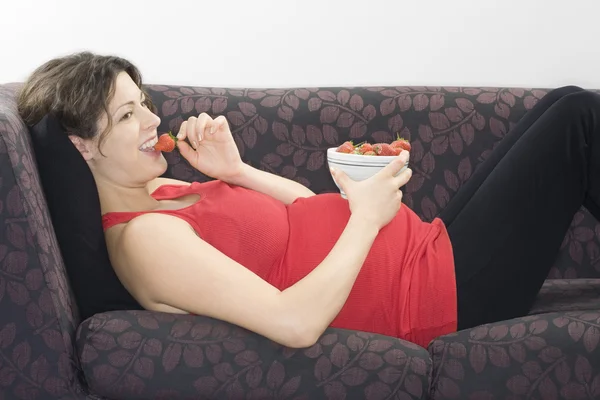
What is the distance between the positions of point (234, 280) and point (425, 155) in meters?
0.97

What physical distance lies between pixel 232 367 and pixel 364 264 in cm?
40

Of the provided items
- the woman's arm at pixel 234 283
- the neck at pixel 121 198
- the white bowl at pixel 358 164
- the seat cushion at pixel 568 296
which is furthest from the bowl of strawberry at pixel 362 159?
the seat cushion at pixel 568 296

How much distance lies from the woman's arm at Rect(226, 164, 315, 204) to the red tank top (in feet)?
0.70

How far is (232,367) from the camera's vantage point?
5.20 feet

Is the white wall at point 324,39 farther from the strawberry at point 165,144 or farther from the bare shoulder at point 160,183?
the strawberry at point 165,144

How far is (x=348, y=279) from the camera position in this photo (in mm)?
1592

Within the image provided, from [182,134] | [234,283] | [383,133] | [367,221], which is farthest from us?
Result: [383,133]

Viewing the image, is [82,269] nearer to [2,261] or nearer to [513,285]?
[2,261]

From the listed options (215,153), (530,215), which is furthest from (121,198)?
(530,215)

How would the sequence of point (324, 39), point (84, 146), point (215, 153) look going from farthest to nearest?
point (324, 39), point (215, 153), point (84, 146)

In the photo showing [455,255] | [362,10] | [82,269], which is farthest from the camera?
[362,10]

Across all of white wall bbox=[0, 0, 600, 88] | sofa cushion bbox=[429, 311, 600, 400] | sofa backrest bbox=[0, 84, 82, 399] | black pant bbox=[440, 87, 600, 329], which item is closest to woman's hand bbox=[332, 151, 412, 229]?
black pant bbox=[440, 87, 600, 329]

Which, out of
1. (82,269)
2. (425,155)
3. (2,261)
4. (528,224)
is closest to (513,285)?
(528,224)

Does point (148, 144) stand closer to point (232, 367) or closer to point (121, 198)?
point (121, 198)
